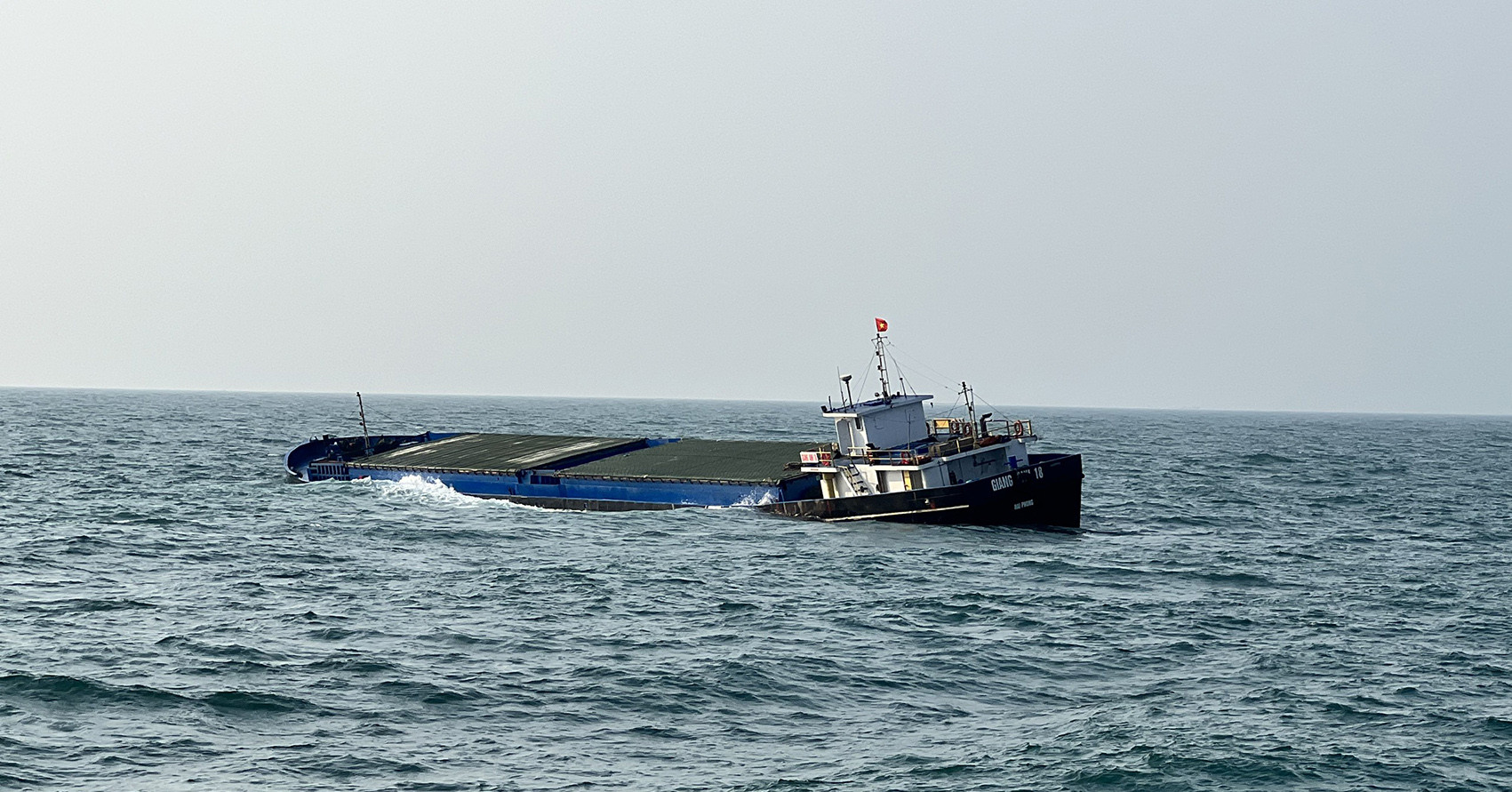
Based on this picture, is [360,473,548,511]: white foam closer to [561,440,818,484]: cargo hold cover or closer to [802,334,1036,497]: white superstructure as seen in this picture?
[561,440,818,484]: cargo hold cover

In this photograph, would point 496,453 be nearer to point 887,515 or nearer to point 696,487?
point 696,487

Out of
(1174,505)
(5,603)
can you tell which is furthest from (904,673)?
(1174,505)

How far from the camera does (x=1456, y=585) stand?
36312mm

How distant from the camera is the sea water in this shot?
19.0 m

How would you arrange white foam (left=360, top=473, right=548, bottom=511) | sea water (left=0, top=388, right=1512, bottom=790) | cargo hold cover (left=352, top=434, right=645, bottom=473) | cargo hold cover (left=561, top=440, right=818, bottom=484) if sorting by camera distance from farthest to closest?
cargo hold cover (left=352, top=434, right=645, bottom=473) → white foam (left=360, top=473, right=548, bottom=511) → cargo hold cover (left=561, top=440, right=818, bottom=484) → sea water (left=0, top=388, right=1512, bottom=790)

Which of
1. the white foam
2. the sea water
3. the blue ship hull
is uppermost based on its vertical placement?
the blue ship hull

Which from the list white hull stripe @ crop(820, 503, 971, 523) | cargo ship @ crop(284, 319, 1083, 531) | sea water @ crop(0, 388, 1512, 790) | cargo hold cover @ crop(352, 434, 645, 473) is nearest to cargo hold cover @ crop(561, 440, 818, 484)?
cargo ship @ crop(284, 319, 1083, 531)

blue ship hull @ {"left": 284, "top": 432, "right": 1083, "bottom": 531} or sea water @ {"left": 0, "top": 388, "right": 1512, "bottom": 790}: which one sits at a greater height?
blue ship hull @ {"left": 284, "top": 432, "right": 1083, "bottom": 531}

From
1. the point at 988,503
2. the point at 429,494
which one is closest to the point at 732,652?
A: the point at 988,503

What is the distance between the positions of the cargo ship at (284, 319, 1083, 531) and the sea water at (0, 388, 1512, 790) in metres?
1.16

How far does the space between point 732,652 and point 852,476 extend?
21.6m

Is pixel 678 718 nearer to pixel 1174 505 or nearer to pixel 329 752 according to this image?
pixel 329 752

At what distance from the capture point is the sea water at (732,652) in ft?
62.5

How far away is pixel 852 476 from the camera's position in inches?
1861
